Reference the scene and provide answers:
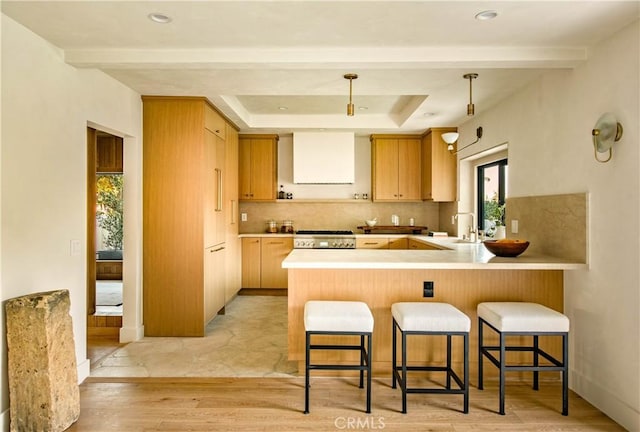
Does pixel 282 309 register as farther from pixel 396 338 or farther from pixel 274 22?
pixel 274 22

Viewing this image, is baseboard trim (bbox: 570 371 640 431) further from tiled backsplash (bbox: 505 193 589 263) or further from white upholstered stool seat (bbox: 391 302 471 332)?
white upholstered stool seat (bbox: 391 302 471 332)

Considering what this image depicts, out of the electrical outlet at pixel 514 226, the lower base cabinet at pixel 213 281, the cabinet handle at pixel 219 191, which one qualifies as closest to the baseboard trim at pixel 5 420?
the lower base cabinet at pixel 213 281

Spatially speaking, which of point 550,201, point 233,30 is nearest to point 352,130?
point 550,201

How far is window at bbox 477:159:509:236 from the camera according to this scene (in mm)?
4551

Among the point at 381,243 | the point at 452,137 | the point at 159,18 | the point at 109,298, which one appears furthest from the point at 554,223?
the point at 109,298

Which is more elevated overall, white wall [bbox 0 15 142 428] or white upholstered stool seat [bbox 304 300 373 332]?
white wall [bbox 0 15 142 428]

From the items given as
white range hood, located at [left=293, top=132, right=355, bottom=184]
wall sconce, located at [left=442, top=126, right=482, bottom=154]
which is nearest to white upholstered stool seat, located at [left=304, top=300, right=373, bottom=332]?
wall sconce, located at [left=442, top=126, right=482, bottom=154]

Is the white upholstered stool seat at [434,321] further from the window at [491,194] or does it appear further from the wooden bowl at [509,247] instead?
the window at [491,194]

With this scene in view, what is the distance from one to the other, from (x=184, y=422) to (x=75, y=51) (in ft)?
8.23

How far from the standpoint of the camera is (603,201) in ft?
8.50

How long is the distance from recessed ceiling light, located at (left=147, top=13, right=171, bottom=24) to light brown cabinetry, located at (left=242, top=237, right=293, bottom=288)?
387 cm

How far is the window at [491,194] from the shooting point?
4.55 metres

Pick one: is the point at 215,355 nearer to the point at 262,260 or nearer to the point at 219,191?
the point at 219,191

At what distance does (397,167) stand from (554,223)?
2991 mm
